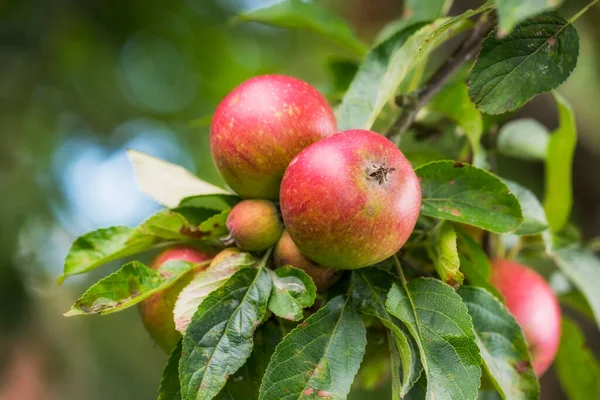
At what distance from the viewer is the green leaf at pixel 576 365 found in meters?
1.40

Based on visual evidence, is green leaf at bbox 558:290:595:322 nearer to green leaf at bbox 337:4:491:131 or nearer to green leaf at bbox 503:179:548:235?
green leaf at bbox 503:179:548:235

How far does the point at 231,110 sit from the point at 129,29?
2797mm

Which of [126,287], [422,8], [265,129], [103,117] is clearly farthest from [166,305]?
[103,117]

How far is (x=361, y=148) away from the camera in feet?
2.74

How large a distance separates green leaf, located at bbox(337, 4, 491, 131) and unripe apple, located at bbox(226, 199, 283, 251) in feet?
0.69

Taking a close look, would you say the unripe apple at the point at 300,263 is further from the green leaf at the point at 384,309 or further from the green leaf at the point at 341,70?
the green leaf at the point at 341,70

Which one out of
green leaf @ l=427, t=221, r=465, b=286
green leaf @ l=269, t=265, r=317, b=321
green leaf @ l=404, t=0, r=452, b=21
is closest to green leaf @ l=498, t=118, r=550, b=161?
green leaf @ l=404, t=0, r=452, b=21

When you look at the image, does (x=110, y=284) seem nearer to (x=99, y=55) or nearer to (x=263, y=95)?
(x=263, y=95)

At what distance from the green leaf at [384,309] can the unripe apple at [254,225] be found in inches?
5.7

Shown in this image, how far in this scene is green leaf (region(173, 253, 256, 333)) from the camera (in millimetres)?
887

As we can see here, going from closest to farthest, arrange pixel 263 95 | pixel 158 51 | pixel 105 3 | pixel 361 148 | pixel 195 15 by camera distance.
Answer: pixel 361 148 < pixel 263 95 < pixel 105 3 < pixel 195 15 < pixel 158 51

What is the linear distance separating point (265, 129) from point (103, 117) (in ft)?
9.46

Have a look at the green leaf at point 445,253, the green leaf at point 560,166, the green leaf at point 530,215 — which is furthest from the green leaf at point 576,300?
the green leaf at point 445,253

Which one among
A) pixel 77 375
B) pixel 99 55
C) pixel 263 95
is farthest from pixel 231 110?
pixel 77 375
